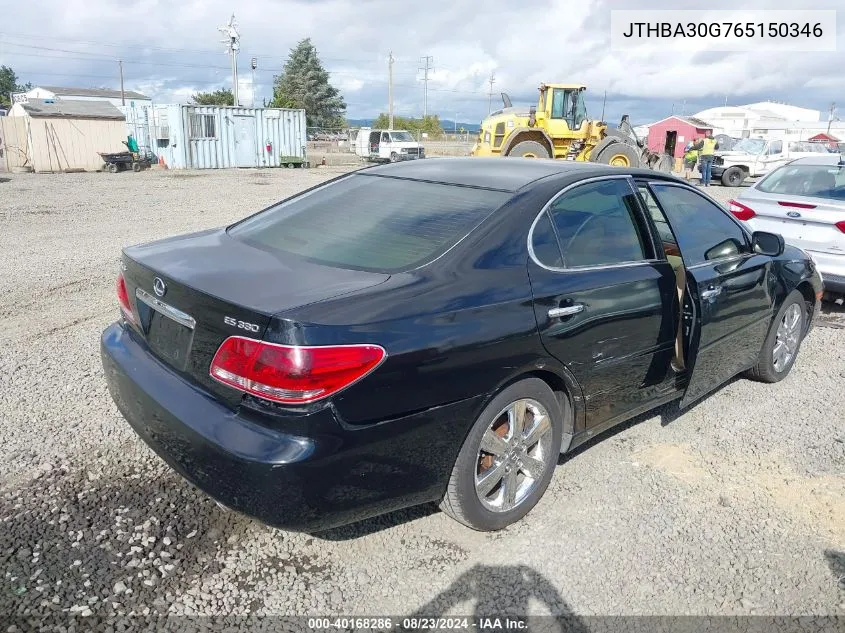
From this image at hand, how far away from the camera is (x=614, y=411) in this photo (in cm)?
339

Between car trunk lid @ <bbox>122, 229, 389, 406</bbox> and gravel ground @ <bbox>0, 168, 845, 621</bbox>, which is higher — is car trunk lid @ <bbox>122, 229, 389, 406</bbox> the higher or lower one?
the higher one

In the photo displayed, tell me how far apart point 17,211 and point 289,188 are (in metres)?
8.36

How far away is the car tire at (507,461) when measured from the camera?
2.69 meters

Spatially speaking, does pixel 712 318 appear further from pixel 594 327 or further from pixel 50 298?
pixel 50 298

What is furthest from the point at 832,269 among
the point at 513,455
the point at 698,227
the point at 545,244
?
the point at 513,455

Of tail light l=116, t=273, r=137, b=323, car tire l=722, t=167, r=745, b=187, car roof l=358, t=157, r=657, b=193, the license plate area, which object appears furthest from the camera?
car tire l=722, t=167, r=745, b=187

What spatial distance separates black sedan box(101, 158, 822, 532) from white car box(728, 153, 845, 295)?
2.80 meters

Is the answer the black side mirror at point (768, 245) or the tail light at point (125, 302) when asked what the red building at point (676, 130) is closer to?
the black side mirror at point (768, 245)

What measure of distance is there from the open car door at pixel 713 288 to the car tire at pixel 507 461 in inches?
41.3

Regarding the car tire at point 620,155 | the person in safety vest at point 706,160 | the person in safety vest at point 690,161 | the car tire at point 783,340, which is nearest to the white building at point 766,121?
the person in safety vest at point 690,161

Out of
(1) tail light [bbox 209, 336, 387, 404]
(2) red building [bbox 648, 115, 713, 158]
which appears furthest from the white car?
(2) red building [bbox 648, 115, 713, 158]

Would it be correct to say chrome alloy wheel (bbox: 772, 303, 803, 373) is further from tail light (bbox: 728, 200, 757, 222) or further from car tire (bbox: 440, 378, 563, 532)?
car tire (bbox: 440, 378, 563, 532)

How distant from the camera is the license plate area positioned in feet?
8.43

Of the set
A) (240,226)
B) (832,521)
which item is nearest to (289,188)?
(240,226)
